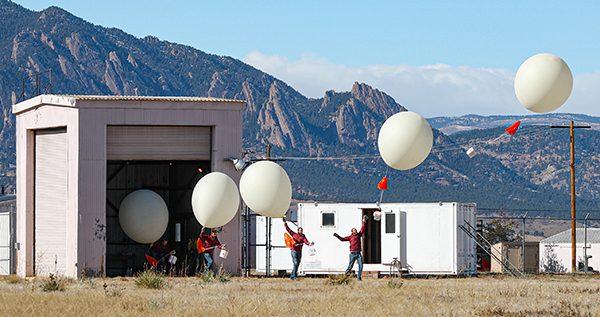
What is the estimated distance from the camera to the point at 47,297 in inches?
687

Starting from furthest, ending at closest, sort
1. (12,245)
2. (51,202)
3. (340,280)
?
(12,245) → (51,202) → (340,280)

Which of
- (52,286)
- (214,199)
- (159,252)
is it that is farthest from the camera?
(159,252)

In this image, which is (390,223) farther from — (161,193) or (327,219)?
(161,193)

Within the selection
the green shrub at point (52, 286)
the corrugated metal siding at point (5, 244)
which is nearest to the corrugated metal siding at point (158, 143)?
the corrugated metal siding at point (5, 244)

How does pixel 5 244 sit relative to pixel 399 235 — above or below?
below

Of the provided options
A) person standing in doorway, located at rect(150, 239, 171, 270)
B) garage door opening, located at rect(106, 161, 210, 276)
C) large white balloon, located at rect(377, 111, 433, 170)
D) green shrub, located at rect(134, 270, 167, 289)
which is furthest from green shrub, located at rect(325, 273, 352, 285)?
garage door opening, located at rect(106, 161, 210, 276)

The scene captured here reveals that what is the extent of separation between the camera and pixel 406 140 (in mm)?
19406

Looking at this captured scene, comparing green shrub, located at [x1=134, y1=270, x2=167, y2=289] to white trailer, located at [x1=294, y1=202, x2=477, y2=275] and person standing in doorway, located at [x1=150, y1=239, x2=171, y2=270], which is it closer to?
person standing in doorway, located at [x1=150, y1=239, x2=171, y2=270]

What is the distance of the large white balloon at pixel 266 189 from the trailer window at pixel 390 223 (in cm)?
756

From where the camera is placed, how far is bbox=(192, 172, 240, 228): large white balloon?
23.8m

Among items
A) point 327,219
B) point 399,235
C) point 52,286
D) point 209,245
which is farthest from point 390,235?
point 52,286

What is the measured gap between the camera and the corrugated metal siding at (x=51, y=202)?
92.2ft

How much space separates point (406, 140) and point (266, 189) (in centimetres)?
398

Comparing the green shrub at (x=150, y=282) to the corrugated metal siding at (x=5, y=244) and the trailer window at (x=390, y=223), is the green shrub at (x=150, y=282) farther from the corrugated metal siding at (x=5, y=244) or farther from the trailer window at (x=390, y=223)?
the corrugated metal siding at (x=5, y=244)
